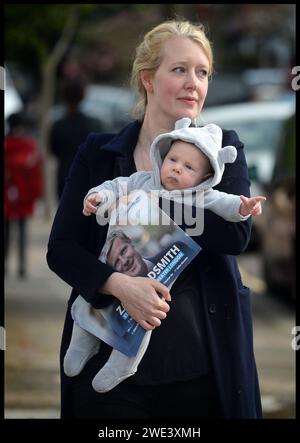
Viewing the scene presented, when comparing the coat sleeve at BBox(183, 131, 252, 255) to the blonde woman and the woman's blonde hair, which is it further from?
the woman's blonde hair

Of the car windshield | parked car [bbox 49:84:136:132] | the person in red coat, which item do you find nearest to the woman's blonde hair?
the person in red coat

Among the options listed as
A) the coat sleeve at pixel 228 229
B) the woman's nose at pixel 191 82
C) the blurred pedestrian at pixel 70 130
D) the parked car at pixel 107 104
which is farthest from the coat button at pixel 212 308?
the parked car at pixel 107 104

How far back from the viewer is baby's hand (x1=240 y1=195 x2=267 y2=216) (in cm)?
335

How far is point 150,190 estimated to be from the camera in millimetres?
3453

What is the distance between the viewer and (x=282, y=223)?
10.5 meters

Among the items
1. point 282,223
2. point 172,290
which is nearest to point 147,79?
point 172,290

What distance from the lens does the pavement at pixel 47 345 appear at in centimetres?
691

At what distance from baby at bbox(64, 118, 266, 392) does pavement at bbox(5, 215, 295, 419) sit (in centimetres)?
310

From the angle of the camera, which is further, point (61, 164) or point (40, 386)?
point (61, 164)

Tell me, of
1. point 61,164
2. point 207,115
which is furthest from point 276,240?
point 207,115

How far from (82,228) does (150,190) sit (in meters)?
0.28

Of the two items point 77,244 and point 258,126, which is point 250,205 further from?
point 258,126

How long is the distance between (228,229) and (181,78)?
49 cm

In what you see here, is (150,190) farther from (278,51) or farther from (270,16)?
(278,51)
